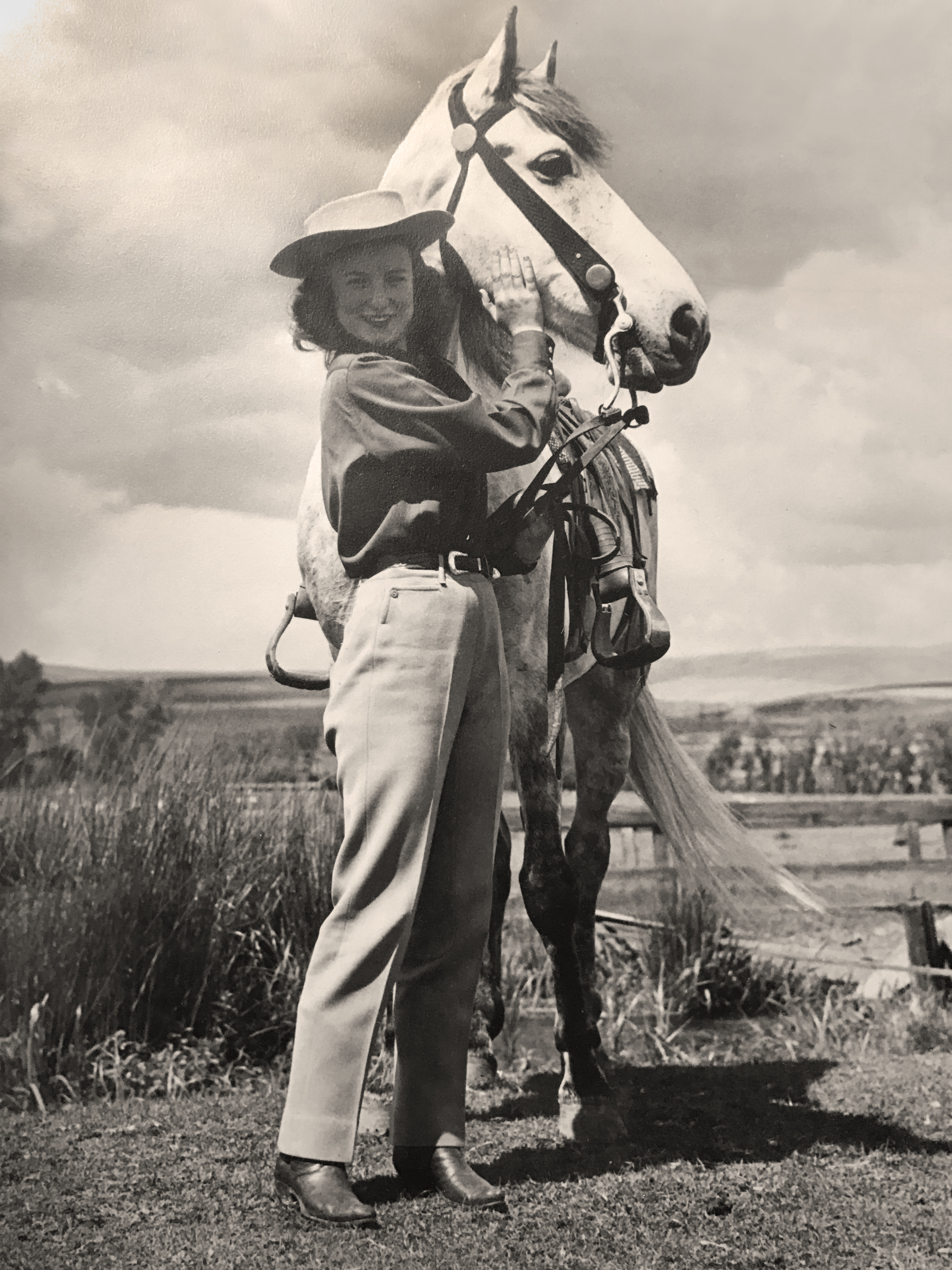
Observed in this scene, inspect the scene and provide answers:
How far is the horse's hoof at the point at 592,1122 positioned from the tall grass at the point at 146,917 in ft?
4.17

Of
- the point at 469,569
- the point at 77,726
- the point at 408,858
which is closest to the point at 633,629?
the point at 469,569

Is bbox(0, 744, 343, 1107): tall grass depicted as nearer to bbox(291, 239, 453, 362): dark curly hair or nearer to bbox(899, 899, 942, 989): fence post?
bbox(291, 239, 453, 362): dark curly hair

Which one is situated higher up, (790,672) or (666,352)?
(666,352)

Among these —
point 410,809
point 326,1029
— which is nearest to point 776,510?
point 410,809

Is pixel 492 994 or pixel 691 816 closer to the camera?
pixel 492 994

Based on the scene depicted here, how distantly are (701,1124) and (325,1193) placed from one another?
50.9 inches

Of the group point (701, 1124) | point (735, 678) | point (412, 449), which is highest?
point (412, 449)

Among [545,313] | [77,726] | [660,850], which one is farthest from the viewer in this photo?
[660,850]

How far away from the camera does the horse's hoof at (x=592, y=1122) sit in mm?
2988

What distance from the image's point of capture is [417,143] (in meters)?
3.10

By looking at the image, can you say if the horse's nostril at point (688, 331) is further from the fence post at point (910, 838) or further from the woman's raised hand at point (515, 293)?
the fence post at point (910, 838)

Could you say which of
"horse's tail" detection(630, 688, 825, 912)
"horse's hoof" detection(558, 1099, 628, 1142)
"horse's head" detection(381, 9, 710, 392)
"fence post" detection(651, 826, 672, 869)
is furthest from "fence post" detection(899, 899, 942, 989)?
"horse's head" detection(381, 9, 710, 392)

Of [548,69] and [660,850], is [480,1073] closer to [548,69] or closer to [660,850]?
[660,850]

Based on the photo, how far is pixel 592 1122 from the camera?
301cm
